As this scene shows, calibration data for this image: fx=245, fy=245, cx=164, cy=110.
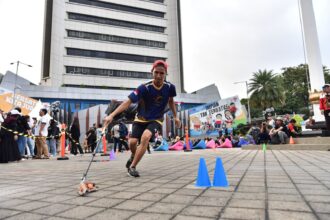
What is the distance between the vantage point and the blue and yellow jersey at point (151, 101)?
438 cm

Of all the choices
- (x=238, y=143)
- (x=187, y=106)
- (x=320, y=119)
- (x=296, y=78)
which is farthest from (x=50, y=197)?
(x=296, y=78)

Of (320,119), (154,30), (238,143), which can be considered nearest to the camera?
(320,119)

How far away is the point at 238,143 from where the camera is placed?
18.2m

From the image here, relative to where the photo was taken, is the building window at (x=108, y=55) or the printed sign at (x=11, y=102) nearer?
the printed sign at (x=11, y=102)

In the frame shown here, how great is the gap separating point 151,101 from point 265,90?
163 ft

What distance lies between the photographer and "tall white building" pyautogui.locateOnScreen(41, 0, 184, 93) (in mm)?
44750

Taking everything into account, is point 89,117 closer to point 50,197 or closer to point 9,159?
point 9,159

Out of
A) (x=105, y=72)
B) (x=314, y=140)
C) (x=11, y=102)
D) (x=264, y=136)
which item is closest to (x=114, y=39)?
(x=105, y=72)

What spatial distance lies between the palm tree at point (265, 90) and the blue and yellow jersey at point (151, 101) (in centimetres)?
4907

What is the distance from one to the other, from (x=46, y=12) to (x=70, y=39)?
9.63 m

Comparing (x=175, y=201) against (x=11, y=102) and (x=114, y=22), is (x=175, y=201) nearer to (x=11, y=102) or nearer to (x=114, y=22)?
(x=11, y=102)

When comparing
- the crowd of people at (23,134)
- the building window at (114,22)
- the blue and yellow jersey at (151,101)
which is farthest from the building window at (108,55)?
the blue and yellow jersey at (151,101)

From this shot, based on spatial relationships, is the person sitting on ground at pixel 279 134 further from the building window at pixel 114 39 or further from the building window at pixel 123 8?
the building window at pixel 123 8

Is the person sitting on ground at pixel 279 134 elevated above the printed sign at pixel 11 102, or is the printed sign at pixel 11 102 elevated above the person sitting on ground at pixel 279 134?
the printed sign at pixel 11 102
